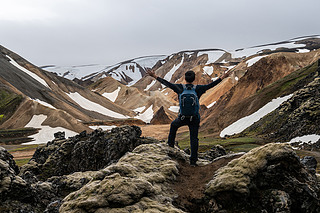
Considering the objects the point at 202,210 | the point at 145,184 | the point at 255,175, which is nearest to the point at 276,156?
the point at 255,175

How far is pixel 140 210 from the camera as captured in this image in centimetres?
650

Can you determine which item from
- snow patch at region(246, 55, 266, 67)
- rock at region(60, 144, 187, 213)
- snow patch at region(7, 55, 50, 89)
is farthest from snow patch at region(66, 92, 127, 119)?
rock at region(60, 144, 187, 213)

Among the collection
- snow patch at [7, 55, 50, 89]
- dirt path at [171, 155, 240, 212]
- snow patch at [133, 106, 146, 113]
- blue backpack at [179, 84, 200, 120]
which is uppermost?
snow patch at [7, 55, 50, 89]

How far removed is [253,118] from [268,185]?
47.7 meters

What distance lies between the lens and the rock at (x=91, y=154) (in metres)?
20.7

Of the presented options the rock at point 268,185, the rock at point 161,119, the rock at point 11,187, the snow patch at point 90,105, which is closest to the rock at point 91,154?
the rock at point 11,187

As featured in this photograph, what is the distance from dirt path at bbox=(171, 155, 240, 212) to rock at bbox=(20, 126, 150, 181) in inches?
422

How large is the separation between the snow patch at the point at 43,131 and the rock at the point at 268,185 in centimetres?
7551

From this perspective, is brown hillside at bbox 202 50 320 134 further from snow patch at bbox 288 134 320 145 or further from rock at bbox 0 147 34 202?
rock at bbox 0 147 34 202

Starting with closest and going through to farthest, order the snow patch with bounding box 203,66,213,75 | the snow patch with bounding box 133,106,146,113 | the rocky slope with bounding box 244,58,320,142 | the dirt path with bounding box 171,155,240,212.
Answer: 1. the dirt path with bounding box 171,155,240,212
2. the rocky slope with bounding box 244,58,320,142
3. the snow patch with bounding box 133,106,146,113
4. the snow patch with bounding box 203,66,213,75

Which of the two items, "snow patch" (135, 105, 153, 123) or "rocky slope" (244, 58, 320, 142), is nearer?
"rocky slope" (244, 58, 320, 142)

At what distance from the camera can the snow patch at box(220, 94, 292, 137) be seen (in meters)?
50.1

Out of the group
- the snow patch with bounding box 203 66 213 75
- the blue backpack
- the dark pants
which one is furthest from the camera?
the snow patch with bounding box 203 66 213 75

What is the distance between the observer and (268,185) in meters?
7.64
